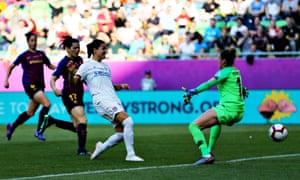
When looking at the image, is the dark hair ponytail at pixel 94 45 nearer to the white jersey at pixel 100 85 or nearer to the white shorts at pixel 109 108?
the white jersey at pixel 100 85

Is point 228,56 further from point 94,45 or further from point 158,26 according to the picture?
point 158,26

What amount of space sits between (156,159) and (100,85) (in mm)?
1471

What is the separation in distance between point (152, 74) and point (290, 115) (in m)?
5.35

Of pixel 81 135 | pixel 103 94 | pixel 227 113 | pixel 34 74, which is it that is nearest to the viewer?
pixel 227 113

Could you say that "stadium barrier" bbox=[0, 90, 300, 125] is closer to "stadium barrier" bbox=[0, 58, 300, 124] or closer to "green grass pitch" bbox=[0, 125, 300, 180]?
"stadium barrier" bbox=[0, 58, 300, 124]

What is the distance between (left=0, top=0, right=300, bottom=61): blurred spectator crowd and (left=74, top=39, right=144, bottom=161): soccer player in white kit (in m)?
14.5

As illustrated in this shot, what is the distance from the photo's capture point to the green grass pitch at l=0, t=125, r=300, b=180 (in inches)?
436

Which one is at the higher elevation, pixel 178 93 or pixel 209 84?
pixel 209 84

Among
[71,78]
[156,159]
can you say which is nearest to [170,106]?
[71,78]

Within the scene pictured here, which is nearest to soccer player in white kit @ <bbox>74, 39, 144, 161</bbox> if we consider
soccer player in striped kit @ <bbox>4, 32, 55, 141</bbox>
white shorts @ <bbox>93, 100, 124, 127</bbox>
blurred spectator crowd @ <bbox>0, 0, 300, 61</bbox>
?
white shorts @ <bbox>93, 100, 124, 127</bbox>

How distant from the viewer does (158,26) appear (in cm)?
2895

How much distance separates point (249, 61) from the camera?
2808 centimetres

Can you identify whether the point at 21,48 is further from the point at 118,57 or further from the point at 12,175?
the point at 12,175

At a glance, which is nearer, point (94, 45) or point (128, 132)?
point (128, 132)
